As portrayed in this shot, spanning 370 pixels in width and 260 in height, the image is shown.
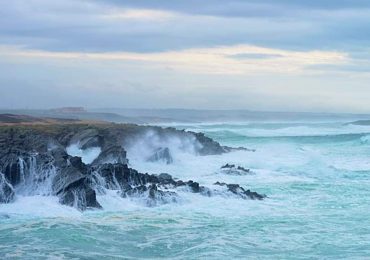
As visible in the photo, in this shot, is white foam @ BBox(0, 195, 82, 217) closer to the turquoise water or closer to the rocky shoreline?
the turquoise water

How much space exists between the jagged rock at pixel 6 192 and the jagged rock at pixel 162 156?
45.4ft


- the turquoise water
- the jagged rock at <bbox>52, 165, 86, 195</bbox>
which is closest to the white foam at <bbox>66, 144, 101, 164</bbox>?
the turquoise water

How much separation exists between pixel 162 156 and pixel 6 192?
14.4 m

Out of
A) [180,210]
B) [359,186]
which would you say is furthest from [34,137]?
[359,186]

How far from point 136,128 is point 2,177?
58.5 ft

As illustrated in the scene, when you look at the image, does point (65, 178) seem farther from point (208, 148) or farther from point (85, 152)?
point (208, 148)

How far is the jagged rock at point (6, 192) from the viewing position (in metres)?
19.7

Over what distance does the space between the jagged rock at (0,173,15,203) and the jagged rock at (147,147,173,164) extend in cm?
1384

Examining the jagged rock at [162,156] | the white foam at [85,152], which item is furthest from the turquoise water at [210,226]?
the jagged rock at [162,156]

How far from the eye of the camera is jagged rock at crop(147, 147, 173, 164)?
33569mm

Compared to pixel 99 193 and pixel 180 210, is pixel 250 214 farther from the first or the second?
pixel 99 193

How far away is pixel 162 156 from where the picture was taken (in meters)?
33.7

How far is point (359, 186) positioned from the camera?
2598 centimetres

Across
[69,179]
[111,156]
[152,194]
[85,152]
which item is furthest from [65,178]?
[85,152]
